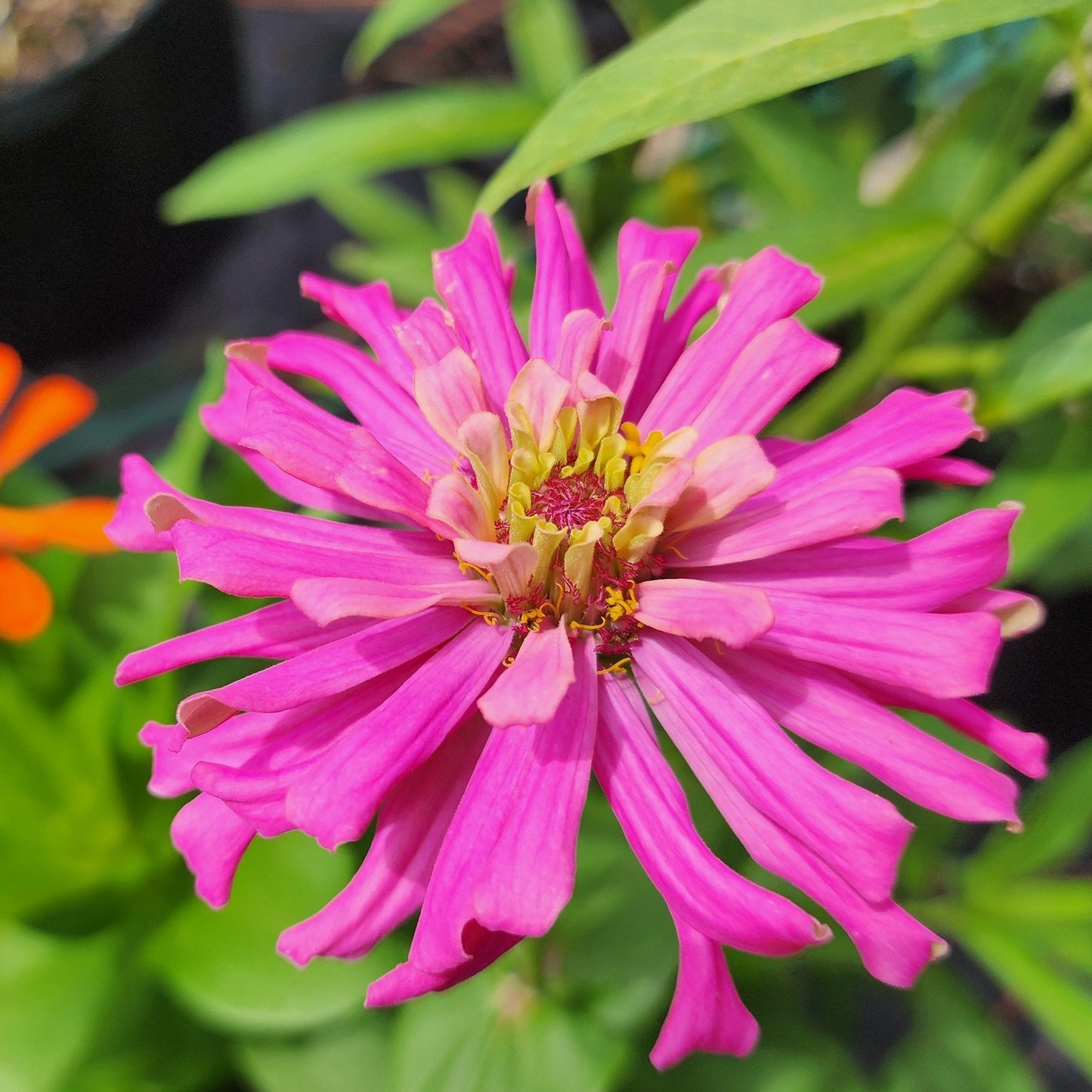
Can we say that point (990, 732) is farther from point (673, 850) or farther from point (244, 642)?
point (244, 642)

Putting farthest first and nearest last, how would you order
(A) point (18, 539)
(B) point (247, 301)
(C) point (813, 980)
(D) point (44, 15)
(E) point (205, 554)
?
1. (B) point (247, 301)
2. (D) point (44, 15)
3. (C) point (813, 980)
4. (A) point (18, 539)
5. (E) point (205, 554)

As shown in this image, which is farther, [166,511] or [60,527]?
[60,527]

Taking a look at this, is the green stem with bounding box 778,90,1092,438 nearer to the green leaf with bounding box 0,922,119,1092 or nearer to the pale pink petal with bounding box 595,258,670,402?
the pale pink petal with bounding box 595,258,670,402

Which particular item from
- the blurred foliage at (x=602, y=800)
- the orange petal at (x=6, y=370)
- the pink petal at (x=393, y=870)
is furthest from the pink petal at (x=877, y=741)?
the orange petal at (x=6, y=370)

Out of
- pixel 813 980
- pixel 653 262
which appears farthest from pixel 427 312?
pixel 813 980

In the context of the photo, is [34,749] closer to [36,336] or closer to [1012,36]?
[36,336]

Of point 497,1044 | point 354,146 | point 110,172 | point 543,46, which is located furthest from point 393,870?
point 110,172
